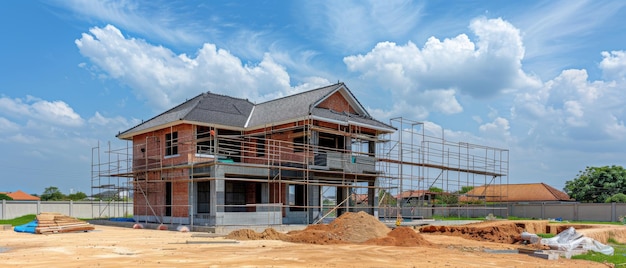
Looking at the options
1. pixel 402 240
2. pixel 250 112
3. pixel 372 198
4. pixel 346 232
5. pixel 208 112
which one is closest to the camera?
pixel 402 240

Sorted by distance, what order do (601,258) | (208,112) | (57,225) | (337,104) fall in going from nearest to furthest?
(601,258) < (57,225) < (208,112) < (337,104)

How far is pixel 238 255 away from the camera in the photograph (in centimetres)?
1376

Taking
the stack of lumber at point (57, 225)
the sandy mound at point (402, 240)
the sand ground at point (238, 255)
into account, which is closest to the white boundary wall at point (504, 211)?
the stack of lumber at point (57, 225)

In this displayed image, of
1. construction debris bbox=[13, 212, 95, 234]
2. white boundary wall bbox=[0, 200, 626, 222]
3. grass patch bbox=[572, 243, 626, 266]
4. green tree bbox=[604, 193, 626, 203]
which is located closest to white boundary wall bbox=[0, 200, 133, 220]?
white boundary wall bbox=[0, 200, 626, 222]

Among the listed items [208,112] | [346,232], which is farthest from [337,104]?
[346,232]

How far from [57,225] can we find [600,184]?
39.5m

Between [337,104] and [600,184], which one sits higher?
[337,104]

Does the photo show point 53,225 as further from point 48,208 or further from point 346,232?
point 48,208

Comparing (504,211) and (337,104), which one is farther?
(504,211)

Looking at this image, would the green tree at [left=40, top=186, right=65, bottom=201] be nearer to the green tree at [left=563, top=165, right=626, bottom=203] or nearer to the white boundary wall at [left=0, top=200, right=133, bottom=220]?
the white boundary wall at [left=0, top=200, right=133, bottom=220]

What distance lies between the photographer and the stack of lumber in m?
22.3

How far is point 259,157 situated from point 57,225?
30.8 feet

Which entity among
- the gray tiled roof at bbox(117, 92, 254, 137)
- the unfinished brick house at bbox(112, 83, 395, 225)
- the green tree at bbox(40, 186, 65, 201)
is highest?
the gray tiled roof at bbox(117, 92, 254, 137)

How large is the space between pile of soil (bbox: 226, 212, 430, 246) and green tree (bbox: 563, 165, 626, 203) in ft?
98.7
